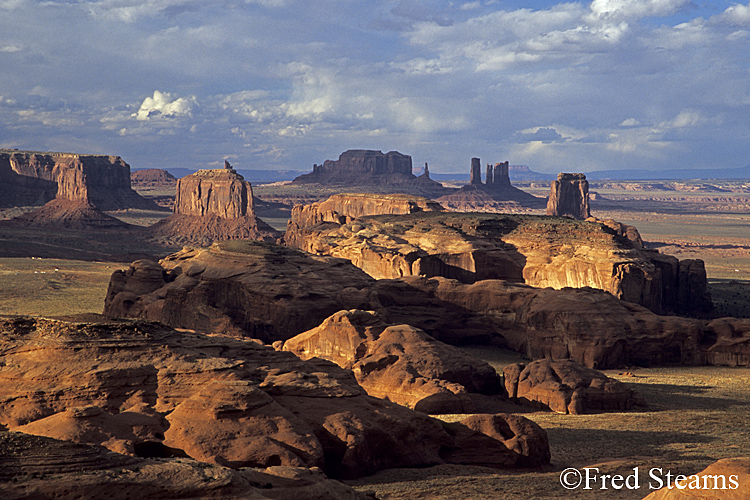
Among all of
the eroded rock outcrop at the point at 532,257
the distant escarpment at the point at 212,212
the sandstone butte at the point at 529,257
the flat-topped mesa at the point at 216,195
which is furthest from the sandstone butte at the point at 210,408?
the flat-topped mesa at the point at 216,195

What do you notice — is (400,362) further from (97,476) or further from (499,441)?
(97,476)

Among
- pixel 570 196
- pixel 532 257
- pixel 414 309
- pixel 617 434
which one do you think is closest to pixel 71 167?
pixel 570 196

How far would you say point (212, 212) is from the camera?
515 feet

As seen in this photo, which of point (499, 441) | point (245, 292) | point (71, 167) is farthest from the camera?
point (71, 167)

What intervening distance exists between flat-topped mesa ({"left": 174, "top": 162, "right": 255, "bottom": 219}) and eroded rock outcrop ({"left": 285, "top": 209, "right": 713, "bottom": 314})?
74.8 meters

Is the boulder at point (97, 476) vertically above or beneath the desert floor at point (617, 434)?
above

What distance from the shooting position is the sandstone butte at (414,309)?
154 ft

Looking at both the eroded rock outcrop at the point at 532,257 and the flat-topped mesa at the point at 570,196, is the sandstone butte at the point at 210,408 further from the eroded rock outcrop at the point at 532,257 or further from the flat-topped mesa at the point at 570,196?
the flat-topped mesa at the point at 570,196

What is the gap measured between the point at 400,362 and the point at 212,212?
126970mm

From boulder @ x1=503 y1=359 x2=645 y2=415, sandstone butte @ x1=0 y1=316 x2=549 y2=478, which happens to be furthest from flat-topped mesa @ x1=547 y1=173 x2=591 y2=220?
sandstone butte @ x1=0 y1=316 x2=549 y2=478

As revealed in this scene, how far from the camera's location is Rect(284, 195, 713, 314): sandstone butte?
6556 cm

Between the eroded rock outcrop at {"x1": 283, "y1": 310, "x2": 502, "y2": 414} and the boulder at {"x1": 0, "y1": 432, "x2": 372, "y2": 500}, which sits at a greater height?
the boulder at {"x1": 0, "y1": 432, "x2": 372, "y2": 500}

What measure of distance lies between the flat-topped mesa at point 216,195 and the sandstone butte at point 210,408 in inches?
5114

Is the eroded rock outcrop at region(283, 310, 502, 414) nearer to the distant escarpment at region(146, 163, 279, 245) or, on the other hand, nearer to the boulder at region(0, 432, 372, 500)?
the boulder at region(0, 432, 372, 500)
